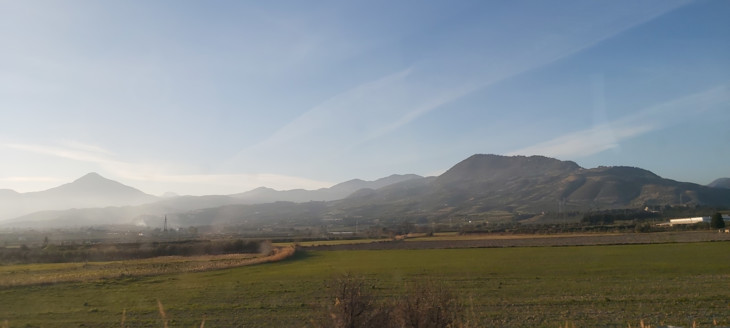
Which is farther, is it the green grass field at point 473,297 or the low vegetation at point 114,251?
the low vegetation at point 114,251

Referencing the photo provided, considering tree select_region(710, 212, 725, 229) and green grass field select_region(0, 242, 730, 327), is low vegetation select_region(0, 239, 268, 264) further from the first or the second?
tree select_region(710, 212, 725, 229)

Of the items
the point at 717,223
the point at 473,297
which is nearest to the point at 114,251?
the point at 473,297

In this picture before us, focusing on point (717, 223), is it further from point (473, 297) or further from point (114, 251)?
point (114, 251)

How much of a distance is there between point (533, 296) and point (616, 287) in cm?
554

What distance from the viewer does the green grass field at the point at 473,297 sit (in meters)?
18.8

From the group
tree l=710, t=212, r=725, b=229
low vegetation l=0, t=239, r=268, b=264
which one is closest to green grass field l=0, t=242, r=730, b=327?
low vegetation l=0, t=239, r=268, b=264

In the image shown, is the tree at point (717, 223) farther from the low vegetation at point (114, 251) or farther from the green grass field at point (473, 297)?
the low vegetation at point (114, 251)

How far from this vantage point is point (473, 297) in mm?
24203

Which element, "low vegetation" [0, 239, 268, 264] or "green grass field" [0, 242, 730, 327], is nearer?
"green grass field" [0, 242, 730, 327]

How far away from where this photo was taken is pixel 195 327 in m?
18.8

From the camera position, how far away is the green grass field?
61.8 feet

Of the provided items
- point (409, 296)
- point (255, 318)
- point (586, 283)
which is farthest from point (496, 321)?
point (586, 283)

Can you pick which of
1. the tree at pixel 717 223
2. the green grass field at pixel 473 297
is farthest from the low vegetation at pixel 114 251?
the tree at pixel 717 223

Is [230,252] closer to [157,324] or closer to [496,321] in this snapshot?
[157,324]
